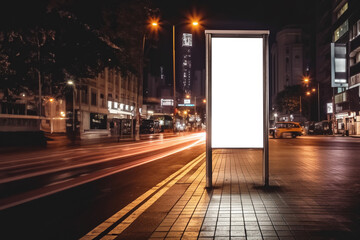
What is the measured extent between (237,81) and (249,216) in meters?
3.14

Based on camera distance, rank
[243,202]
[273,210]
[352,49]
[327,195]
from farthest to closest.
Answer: [352,49]
[327,195]
[243,202]
[273,210]

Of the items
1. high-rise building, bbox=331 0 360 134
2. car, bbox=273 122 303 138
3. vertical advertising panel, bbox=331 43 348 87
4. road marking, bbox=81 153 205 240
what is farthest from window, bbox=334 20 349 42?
road marking, bbox=81 153 205 240

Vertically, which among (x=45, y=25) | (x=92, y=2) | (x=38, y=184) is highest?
(x=92, y=2)

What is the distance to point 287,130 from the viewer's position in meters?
37.6

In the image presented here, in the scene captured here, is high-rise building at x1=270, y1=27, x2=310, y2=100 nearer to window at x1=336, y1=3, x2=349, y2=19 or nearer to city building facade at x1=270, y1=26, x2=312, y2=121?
city building facade at x1=270, y1=26, x2=312, y2=121

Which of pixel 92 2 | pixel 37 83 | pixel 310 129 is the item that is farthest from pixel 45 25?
pixel 310 129

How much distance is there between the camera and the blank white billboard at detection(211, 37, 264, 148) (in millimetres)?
6973

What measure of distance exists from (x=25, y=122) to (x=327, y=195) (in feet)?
78.3

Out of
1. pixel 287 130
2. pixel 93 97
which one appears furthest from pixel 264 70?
pixel 93 97

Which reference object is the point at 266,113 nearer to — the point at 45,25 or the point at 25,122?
the point at 45,25

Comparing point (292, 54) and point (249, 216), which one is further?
point (292, 54)

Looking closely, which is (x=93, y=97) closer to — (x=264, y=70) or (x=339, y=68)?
(x=339, y=68)

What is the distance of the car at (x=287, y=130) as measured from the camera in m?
37.5

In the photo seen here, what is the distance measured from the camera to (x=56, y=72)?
1702 cm
